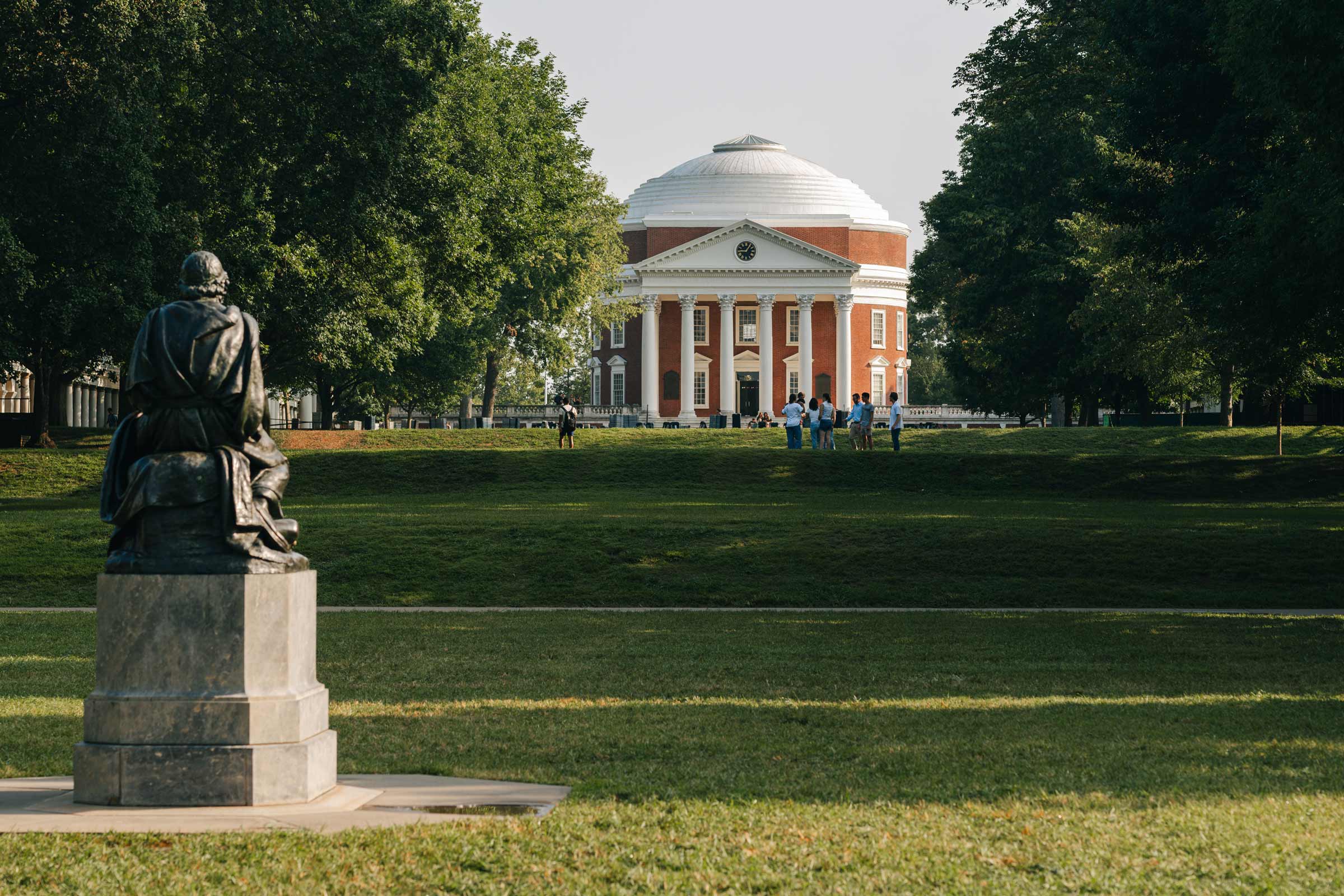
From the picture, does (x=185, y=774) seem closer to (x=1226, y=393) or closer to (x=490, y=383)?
(x=1226, y=393)

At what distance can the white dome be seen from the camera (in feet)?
353

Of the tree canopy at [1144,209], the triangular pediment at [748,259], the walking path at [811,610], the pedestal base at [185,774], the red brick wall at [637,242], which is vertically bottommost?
the walking path at [811,610]

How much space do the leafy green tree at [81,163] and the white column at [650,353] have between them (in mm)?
69135

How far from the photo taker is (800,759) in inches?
356

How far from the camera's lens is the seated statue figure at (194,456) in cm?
748

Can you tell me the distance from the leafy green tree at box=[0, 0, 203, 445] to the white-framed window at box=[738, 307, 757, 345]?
7455 cm

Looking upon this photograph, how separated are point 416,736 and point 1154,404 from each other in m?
53.9

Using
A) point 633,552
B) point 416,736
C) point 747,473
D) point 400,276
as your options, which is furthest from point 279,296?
point 416,736

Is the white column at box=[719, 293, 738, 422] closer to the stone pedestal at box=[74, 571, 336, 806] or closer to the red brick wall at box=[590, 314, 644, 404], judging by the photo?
the red brick wall at box=[590, 314, 644, 404]

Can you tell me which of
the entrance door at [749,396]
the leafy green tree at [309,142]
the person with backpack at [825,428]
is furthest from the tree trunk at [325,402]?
the entrance door at [749,396]

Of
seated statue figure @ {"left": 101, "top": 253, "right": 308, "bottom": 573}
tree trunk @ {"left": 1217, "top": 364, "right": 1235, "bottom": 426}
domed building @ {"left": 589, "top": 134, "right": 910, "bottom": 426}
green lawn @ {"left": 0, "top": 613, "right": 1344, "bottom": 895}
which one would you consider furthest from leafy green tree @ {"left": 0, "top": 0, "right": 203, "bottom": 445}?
domed building @ {"left": 589, "top": 134, "right": 910, "bottom": 426}

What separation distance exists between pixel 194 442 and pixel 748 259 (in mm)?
93818

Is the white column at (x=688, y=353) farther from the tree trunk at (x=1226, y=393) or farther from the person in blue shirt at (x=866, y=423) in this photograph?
the person in blue shirt at (x=866, y=423)

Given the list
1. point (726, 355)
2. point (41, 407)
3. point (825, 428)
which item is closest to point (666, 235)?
point (726, 355)
